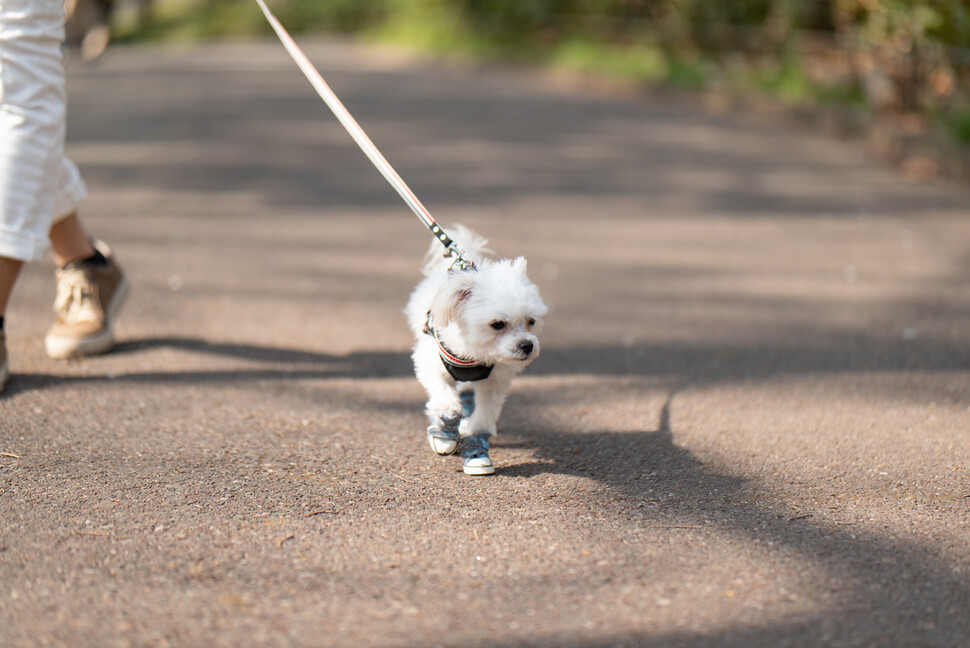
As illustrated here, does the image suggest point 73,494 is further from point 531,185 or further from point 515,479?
point 531,185

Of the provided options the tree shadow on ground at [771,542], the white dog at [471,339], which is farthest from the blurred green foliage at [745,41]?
the white dog at [471,339]

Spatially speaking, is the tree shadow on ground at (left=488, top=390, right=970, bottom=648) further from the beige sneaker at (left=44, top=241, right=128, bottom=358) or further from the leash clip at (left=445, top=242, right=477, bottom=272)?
the beige sneaker at (left=44, top=241, right=128, bottom=358)

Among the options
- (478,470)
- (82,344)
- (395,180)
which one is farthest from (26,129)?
(478,470)

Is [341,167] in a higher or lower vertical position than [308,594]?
lower

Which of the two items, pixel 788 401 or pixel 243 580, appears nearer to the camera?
pixel 243 580

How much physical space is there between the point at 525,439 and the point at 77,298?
2.11 m

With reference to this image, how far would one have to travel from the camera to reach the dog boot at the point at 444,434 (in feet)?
11.2

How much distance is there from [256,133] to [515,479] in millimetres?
9876

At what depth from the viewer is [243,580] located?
265 cm

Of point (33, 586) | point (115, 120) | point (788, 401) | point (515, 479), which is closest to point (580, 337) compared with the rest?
point (788, 401)

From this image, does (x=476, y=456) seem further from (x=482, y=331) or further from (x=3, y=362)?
(x=3, y=362)

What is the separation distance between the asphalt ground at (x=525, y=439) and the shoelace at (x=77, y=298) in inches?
9.0

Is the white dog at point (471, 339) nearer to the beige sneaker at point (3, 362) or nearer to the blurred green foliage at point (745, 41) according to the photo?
the beige sneaker at point (3, 362)

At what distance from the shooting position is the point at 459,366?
3273 mm
